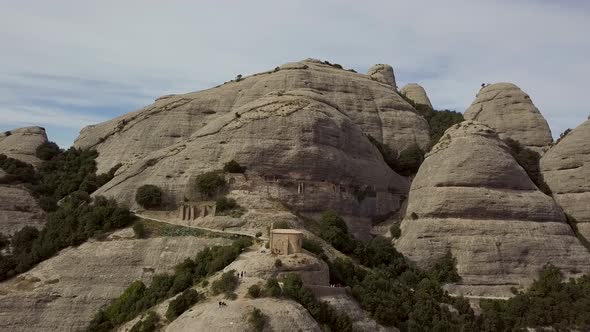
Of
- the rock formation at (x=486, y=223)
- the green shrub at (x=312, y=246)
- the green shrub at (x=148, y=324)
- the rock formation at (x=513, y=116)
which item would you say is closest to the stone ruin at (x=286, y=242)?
the green shrub at (x=312, y=246)

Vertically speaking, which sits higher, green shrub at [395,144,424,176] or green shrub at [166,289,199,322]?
green shrub at [395,144,424,176]

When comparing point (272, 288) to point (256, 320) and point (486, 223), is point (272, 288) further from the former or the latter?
point (486, 223)

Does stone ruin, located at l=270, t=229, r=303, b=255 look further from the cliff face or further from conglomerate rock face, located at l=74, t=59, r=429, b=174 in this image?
conglomerate rock face, located at l=74, t=59, r=429, b=174

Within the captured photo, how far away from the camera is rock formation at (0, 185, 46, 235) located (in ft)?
170

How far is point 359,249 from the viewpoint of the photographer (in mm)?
48562

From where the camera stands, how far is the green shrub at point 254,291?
3497cm

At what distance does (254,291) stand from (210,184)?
16.6 metres

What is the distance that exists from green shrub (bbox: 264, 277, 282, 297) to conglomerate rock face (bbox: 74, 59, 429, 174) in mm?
29848

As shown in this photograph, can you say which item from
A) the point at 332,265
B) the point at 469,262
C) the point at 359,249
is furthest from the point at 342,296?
the point at 469,262

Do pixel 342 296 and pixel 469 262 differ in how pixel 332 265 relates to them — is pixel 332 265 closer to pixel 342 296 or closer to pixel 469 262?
pixel 342 296

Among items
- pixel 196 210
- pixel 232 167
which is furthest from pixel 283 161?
pixel 196 210

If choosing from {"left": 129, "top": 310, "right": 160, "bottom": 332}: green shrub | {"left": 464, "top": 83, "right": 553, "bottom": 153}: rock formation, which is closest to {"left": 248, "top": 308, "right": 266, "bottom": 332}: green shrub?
{"left": 129, "top": 310, "right": 160, "bottom": 332}: green shrub

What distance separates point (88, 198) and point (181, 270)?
1582 centimetres

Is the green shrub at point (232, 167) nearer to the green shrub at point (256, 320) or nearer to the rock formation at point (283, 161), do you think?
the rock formation at point (283, 161)
